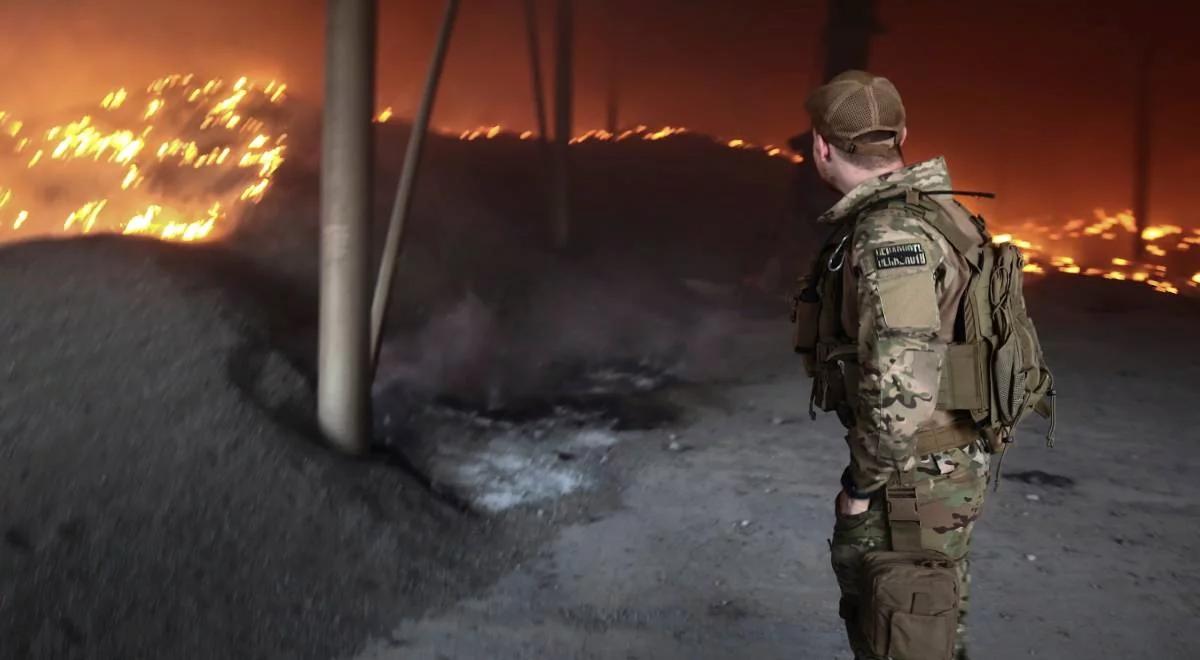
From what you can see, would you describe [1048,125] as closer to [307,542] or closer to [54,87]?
[54,87]

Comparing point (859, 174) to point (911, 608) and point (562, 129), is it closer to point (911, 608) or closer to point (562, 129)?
point (911, 608)

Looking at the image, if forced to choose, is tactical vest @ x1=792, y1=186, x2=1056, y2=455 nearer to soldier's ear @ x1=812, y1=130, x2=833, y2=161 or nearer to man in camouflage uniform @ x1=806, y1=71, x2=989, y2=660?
man in camouflage uniform @ x1=806, y1=71, x2=989, y2=660

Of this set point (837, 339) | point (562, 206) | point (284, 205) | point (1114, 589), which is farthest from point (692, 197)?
point (837, 339)

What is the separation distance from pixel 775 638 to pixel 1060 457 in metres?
2.92

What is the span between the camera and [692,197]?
15938 mm

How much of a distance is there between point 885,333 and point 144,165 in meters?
11.4

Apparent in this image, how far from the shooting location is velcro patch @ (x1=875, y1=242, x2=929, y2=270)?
6.30 ft

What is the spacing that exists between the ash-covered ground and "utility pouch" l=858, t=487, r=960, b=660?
1350 millimetres

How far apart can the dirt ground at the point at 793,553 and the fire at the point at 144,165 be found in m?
6.41

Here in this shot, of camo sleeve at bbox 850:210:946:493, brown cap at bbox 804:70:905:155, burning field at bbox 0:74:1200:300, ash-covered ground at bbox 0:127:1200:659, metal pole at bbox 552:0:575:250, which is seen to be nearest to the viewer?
camo sleeve at bbox 850:210:946:493

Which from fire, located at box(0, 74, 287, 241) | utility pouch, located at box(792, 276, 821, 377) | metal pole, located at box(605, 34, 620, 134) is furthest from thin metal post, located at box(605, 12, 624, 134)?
utility pouch, located at box(792, 276, 821, 377)

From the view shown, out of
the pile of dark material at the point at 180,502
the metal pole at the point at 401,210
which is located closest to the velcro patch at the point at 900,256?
the pile of dark material at the point at 180,502

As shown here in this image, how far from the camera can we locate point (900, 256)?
1.92 meters

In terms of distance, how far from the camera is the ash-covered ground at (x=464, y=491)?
3.29 meters
